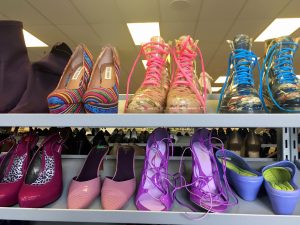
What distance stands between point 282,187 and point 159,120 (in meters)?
0.37

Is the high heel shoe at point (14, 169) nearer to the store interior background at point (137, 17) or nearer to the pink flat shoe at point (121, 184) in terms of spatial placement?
the pink flat shoe at point (121, 184)

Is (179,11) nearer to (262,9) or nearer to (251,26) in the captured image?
(262,9)

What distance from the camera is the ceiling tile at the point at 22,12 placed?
2.38 metres

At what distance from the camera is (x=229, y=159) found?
702mm

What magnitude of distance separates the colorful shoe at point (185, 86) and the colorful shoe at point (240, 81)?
2.2 inches

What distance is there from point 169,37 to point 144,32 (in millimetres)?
341

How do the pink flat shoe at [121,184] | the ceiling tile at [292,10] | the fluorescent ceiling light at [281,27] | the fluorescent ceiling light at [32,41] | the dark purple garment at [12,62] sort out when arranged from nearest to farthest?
the pink flat shoe at [121,184] < the dark purple garment at [12,62] < the ceiling tile at [292,10] < the fluorescent ceiling light at [281,27] < the fluorescent ceiling light at [32,41]

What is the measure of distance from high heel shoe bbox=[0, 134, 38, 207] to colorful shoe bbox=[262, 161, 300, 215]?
579 mm

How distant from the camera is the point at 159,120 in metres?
0.45

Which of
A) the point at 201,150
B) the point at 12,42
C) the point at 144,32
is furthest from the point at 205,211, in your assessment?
the point at 144,32

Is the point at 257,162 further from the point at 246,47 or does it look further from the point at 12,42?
the point at 12,42

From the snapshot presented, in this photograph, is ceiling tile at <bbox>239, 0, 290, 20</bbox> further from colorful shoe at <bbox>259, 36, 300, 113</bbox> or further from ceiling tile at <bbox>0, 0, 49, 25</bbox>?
ceiling tile at <bbox>0, 0, 49, 25</bbox>

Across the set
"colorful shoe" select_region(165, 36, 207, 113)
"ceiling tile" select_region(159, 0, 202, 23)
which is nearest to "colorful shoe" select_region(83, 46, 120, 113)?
"colorful shoe" select_region(165, 36, 207, 113)

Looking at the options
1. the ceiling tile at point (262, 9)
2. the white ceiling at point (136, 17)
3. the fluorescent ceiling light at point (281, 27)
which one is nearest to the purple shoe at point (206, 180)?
the white ceiling at point (136, 17)
